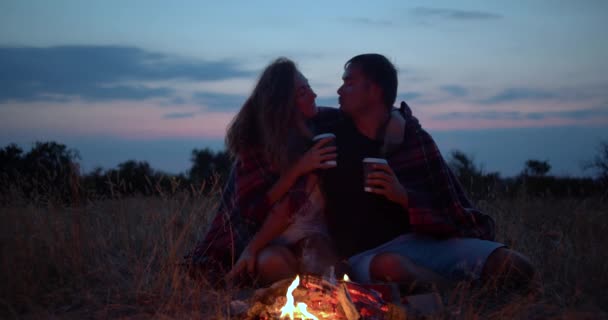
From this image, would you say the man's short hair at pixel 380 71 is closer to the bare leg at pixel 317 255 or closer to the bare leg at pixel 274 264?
the bare leg at pixel 317 255

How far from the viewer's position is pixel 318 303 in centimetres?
278

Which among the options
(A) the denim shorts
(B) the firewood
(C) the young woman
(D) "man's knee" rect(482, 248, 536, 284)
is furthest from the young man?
(B) the firewood

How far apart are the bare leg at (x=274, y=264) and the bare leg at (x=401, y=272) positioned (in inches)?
21.2

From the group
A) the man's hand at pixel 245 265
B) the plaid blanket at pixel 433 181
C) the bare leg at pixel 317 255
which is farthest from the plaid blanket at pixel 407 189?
the bare leg at pixel 317 255

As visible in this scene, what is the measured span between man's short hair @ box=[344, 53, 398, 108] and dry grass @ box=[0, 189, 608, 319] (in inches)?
53.1

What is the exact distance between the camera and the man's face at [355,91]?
3660mm

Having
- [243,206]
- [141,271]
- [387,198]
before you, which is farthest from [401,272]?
[141,271]

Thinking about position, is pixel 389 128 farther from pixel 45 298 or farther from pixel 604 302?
pixel 45 298

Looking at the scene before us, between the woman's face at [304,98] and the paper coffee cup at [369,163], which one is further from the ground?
the woman's face at [304,98]

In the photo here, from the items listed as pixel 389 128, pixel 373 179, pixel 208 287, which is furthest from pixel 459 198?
pixel 208 287

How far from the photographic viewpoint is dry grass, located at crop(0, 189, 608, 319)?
312cm

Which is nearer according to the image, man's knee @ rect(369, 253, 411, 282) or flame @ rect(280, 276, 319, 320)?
flame @ rect(280, 276, 319, 320)

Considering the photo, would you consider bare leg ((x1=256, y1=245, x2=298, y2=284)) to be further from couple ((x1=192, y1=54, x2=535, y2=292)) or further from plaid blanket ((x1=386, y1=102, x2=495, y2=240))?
plaid blanket ((x1=386, y1=102, x2=495, y2=240))

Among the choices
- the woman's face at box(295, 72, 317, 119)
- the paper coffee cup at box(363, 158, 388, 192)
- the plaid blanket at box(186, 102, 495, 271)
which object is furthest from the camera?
the woman's face at box(295, 72, 317, 119)
